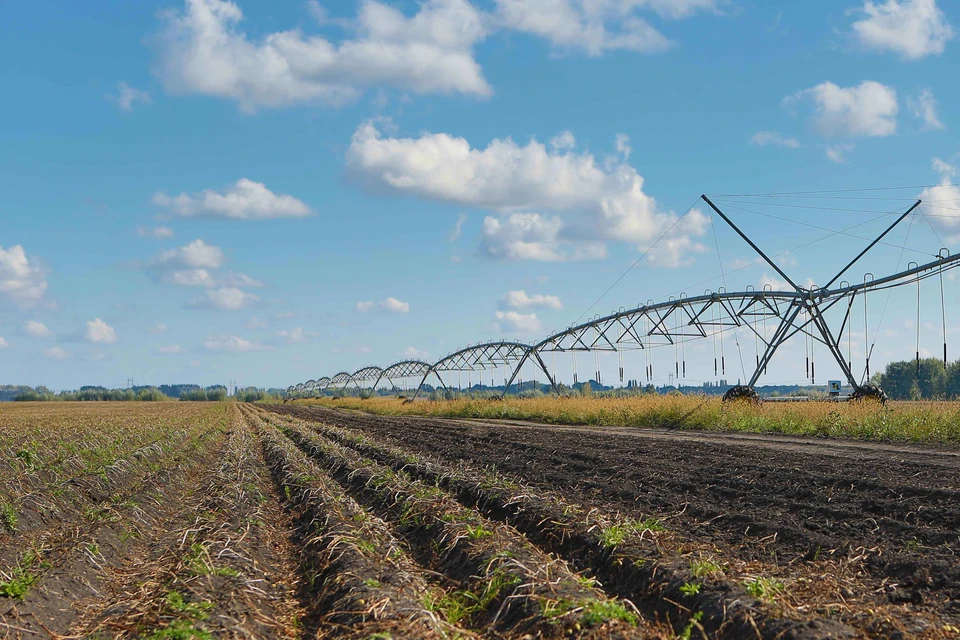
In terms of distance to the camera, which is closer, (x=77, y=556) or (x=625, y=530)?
(x=625, y=530)

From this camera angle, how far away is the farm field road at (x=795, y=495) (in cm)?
786

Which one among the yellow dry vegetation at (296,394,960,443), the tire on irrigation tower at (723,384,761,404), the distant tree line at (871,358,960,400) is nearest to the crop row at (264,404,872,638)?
the yellow dry vegetation at (296,394,960,443)

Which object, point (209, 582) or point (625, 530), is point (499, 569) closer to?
point (625, 530)

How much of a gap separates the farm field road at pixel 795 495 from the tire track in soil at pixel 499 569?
6.96ft

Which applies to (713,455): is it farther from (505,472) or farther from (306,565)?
(306,565)

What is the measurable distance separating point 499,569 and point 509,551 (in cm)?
72

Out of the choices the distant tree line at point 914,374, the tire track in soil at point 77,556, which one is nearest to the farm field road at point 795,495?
the tire track in soil at point 77,556

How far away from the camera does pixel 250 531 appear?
11.2 m

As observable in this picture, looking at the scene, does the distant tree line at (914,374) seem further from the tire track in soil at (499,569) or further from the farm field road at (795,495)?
the tire track in soil at (499,569)

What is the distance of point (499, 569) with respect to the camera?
7699mm

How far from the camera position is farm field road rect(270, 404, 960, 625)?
309 inches

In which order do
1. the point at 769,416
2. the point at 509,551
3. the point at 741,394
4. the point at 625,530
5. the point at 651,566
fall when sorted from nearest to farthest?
the point at 651,566, the point at 509,551, the point at 625,530, the point at 769,416, the point at 741,394

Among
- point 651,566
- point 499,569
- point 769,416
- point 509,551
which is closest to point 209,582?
point 499,569

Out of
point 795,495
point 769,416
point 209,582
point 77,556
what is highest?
point 769,416
